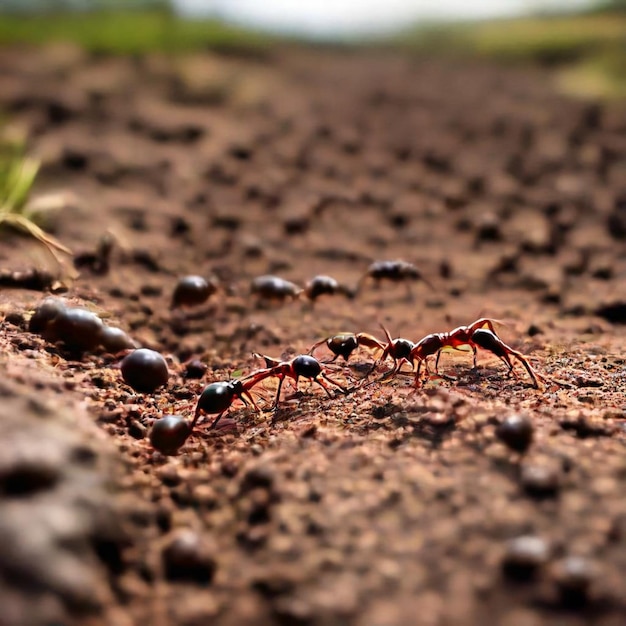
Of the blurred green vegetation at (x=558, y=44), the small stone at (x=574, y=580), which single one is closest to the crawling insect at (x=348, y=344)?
the small stone at (x=574, y=580)

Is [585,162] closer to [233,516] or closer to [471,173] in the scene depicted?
[471,173]

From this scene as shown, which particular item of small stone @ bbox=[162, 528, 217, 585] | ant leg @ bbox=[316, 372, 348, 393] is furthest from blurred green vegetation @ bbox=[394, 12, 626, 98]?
small stone @ bbox=[162, 528, 217, 585]

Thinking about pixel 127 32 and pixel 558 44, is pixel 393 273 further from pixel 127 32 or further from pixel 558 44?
pixel 558 44

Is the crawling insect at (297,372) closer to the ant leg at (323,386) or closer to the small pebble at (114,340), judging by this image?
the ant leg at (323,386)

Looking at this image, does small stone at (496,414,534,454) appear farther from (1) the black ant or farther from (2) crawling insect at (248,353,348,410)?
(1) the black ant

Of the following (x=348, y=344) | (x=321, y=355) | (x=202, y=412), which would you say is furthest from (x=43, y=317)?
(x=348, y=344)

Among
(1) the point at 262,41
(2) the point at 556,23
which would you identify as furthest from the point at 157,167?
(2) the point at 556,23

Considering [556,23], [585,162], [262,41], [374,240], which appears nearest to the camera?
[374,240]
